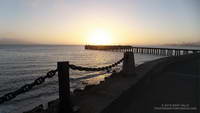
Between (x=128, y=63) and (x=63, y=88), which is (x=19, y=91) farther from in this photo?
(x=128, y=63)

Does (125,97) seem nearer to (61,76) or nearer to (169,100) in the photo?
(169,100)

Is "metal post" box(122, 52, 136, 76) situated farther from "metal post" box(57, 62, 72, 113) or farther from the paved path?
"metal post" box(57, 62, 72, 113)

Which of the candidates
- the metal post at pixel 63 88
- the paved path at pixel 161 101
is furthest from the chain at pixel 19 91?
the paved path at pixel 161 101

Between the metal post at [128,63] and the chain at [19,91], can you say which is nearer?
the chain at [19,91]

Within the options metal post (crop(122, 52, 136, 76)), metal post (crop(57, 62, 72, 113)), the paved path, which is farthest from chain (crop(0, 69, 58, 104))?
metal post (crop(122, 52, 136, 76))

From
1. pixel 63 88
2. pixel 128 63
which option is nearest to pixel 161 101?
pixel 128 63

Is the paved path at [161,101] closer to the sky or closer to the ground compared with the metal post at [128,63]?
closer to the ground

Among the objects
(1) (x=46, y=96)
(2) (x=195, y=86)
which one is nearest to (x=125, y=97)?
(2) (x=195, y=86)

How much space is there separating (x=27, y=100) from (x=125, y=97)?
686 centimetres

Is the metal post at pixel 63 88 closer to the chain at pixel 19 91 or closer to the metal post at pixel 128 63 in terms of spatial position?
the chain at pixel 19 91

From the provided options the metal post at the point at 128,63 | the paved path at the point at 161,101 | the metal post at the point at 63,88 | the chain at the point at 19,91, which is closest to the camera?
the chain at the point at 19,91

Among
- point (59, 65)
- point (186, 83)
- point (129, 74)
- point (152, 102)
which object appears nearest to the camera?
point (59, 65)

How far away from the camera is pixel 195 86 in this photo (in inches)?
215

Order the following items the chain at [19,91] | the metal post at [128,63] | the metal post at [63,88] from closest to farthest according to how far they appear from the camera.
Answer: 1. the chain at [19,91]
2. the metal post at [63,88]
3. the metal post at [128,63]
